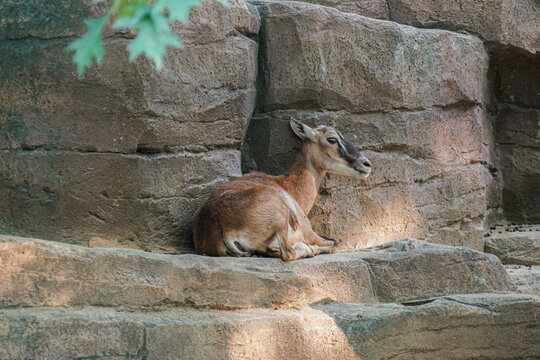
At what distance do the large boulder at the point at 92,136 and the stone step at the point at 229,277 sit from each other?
119 centimetres

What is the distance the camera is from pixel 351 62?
321 inches

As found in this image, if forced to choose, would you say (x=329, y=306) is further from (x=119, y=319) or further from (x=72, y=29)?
(x=72, y=29)

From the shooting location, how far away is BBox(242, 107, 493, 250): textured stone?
26.4ft

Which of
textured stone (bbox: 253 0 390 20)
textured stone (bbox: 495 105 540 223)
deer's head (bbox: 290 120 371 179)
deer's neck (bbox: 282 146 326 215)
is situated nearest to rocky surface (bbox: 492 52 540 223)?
textured stone (bbox: 495 105 540 223)

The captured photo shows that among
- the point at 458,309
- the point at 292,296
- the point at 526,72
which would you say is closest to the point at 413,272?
Answer: the point at 458,309

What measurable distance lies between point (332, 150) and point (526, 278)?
2.42 m

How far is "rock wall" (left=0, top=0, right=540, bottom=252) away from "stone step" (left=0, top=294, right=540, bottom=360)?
5.60ft

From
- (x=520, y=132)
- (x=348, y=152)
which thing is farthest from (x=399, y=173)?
(x=520, y=132)

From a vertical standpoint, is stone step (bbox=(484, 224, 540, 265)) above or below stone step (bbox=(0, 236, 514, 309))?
below

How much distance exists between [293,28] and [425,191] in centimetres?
229

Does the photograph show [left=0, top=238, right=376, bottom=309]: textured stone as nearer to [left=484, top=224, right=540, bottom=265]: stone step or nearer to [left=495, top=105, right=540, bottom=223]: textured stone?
[left=484, top=224, right=540, bottom=265]: stone step

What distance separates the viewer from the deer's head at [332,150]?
25.5 ft

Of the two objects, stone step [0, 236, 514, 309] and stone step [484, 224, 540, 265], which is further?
stone step [484, 224, 540, 265]

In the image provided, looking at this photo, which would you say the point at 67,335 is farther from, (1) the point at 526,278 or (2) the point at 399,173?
(1) the point at 526,278
